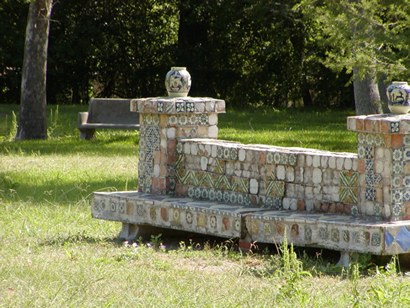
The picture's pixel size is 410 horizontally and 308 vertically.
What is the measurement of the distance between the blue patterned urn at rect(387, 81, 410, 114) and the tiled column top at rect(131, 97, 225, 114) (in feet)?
6.50

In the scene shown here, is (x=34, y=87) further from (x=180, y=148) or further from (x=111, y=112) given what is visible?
(x=180, y=148)

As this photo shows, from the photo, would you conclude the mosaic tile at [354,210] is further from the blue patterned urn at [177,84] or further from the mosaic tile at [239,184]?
the blue patterned urn at [177,84]

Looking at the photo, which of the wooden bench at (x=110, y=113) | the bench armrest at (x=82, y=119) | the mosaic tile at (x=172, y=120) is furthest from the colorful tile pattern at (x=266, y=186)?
the wooden bench at (x=110, y=113)

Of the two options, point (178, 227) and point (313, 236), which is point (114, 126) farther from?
point (313, 236)

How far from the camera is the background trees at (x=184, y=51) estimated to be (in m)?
28.8

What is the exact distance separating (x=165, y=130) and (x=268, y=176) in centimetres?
120

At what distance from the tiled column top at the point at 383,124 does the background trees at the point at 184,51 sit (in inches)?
797

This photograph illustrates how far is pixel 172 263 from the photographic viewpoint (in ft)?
27.3

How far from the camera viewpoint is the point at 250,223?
8656 mm

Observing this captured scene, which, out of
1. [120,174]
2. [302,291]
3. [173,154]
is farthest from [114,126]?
[302,291]

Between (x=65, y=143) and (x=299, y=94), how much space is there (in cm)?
1258

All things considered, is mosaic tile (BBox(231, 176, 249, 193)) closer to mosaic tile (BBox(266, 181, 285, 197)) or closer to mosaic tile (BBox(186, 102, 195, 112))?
mosaic tile (BBox(266, 181, 285, 197))

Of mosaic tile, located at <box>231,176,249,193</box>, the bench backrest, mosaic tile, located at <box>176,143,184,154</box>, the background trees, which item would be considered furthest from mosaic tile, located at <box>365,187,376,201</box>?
the background trees

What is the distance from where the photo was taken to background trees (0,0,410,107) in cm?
2880
